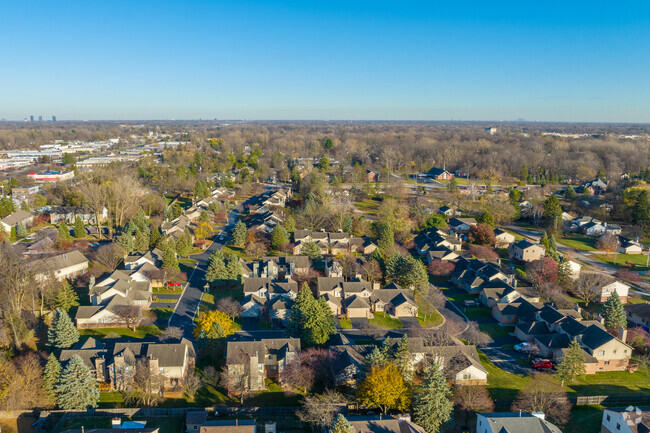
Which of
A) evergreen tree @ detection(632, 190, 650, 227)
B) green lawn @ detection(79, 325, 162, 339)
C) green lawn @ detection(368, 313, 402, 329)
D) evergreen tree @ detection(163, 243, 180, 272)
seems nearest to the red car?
green lawn @ detection(368, 313, 402, 329)

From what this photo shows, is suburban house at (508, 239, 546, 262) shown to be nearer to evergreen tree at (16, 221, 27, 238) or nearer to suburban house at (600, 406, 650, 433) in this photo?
suburban house at (600, 406, 650, 433)

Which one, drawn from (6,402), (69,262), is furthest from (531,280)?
(69,262)

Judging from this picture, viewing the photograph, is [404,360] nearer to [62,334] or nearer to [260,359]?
[260,359]

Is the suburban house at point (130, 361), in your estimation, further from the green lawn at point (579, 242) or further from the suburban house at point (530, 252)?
the green lawn at point (579, 242)

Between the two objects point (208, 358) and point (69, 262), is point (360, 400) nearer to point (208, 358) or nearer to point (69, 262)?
point (208, 358)

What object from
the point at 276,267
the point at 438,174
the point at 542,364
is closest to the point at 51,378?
the point at 276,267

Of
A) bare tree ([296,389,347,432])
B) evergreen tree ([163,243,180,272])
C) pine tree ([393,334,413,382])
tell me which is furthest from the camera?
evergreen tree ([163,243,180,272])

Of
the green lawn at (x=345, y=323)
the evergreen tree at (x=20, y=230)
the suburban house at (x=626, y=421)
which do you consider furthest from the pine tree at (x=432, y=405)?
the evergreen tree at (x=20, y=230)
